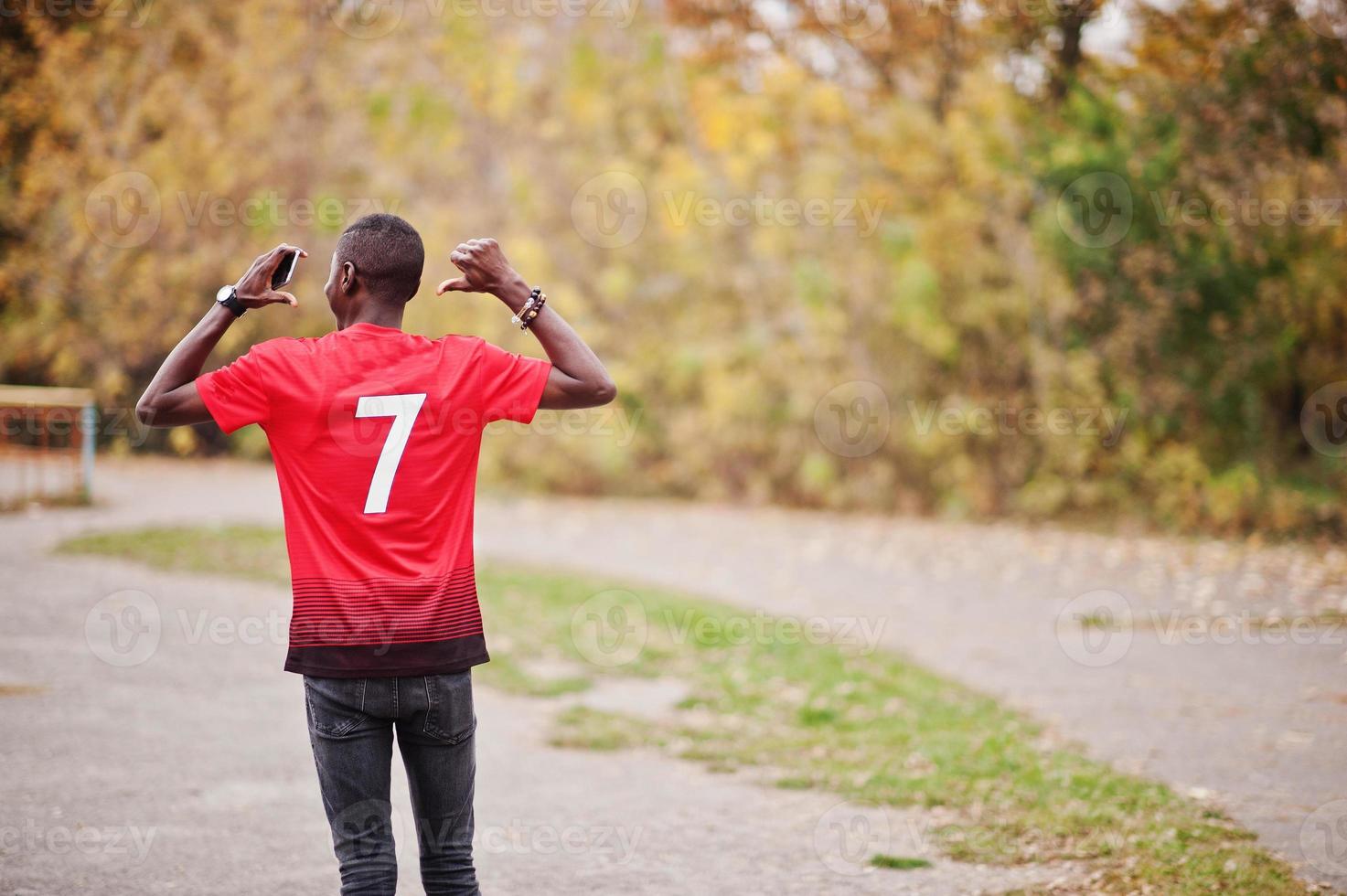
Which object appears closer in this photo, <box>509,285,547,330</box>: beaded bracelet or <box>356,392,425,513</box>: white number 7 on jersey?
<box>356,392,425,513</box>: white number 7 on jersey

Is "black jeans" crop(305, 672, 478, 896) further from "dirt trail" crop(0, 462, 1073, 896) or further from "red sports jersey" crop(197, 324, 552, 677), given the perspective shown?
"dirt trail" crop(0, 462, 1073, 896)

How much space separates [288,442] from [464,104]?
60.5 feet

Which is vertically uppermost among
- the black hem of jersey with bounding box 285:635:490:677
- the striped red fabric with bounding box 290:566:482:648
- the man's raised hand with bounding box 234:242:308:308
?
the man's raised hand with bounding box 234:242:308:308

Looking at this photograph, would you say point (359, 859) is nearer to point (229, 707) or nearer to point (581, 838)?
point (581, 838)

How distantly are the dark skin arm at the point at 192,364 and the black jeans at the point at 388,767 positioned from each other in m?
0.73

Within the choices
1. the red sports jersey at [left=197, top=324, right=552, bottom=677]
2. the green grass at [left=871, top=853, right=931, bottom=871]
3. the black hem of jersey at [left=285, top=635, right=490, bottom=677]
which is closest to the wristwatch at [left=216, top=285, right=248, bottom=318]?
the red sports jersey at [left=197, top=324, right=552, bottom=677]

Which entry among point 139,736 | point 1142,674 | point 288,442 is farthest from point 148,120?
point 288,442

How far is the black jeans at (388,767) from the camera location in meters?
3.04

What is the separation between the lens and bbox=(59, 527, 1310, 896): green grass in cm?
520

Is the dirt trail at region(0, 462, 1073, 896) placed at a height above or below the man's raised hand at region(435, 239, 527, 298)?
below

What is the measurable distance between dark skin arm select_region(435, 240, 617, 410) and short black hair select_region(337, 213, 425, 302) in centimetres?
10

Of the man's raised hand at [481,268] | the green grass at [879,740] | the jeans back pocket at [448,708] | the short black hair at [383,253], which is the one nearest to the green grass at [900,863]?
the green grass at [879,740]

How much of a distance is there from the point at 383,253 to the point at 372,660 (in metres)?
1.01

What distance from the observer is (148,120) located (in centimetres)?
1995
